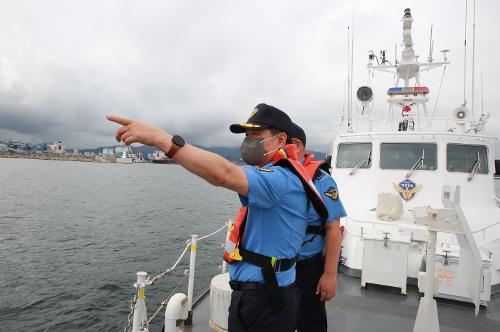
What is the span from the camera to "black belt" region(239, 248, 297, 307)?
1843mm

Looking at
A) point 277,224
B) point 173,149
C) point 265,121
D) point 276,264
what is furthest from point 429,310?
point 173,149

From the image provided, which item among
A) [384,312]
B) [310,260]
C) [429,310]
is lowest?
[384,312]

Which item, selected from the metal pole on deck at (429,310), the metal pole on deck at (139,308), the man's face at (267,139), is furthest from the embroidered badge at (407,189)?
the man's face at (267,139)

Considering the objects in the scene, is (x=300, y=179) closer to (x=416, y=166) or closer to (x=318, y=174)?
(x=318, y=174)

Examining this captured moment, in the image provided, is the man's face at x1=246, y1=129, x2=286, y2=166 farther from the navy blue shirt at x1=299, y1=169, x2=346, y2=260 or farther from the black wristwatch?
the navy blue shirt at x1=299, y1=169, x2=346, y2=260

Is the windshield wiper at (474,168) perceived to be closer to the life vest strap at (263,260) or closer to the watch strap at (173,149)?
the life vest strap at (263,260)

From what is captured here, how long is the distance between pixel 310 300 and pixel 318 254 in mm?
393

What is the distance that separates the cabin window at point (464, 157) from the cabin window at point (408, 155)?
0.99 ft

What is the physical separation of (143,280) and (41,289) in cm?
819

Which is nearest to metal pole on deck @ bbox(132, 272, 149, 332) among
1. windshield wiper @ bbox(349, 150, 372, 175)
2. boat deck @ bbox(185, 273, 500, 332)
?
boat deck @ bbox(185, 273, 500, 332)

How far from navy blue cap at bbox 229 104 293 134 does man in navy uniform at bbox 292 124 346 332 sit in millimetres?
561

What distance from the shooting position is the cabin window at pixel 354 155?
7418mm

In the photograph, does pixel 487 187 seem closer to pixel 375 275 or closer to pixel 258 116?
pixel 375 275

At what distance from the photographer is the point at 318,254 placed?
3.06m
